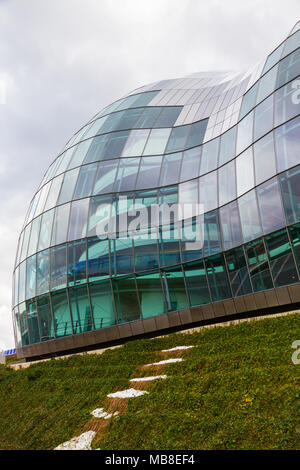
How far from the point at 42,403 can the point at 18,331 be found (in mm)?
16353

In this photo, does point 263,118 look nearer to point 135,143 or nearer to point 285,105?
point 285,105

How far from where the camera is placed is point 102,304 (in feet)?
76.3

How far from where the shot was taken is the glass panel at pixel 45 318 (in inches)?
1021

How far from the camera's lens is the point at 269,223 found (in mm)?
17844

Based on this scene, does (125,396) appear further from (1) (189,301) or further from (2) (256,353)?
(1) (189,301)

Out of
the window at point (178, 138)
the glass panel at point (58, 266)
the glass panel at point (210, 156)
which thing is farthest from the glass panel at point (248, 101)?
the glass panel at point (58, 266)

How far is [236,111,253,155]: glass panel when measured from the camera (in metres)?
20.5

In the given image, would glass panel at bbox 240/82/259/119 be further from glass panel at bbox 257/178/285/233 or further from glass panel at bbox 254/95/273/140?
glass panel at bbox 257/178/285/233

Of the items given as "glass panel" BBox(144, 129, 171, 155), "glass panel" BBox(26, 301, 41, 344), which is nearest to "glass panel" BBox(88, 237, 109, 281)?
"glass panel" BBox(26, 301, 41, 344)

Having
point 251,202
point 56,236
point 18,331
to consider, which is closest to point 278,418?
point 251,202

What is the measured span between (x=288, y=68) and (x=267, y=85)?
1.57m

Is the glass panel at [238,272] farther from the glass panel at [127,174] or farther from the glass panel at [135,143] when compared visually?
the glass panel at [135,143]

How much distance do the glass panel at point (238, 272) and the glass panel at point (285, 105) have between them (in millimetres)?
6456

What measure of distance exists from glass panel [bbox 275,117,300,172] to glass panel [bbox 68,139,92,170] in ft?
49.0
